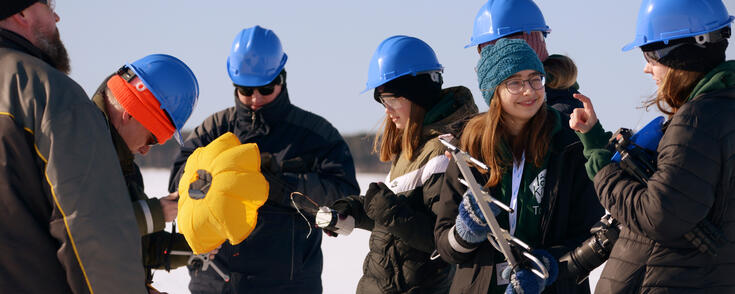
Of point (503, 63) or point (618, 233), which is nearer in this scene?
point (618, 233)

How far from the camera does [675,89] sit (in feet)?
9.71

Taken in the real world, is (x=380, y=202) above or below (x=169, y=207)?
below

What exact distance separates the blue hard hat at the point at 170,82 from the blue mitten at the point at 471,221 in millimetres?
1231

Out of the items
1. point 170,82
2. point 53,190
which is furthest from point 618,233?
point 53,190

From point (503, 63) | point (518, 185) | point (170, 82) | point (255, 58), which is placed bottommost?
point (255, 58)

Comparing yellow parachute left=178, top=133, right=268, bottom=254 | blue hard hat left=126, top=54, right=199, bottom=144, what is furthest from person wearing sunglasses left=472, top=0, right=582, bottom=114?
blue hard hat left=126, top=54, right=199, bottom=144

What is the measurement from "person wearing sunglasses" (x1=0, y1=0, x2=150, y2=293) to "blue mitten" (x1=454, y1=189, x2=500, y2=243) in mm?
1252

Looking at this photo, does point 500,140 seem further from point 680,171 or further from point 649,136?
point 680,171

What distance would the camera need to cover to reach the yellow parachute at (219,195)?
356 cm

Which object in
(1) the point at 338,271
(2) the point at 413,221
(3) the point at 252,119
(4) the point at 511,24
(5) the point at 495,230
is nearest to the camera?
(5) the point at 495,230

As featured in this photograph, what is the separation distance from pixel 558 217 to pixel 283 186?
2055mm

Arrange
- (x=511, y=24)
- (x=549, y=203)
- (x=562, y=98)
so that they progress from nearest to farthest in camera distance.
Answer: (x=549, y=203) → (x=562, y=98) → (x=511, y=24)

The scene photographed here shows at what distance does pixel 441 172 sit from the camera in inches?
152

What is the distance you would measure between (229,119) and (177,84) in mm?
1974
